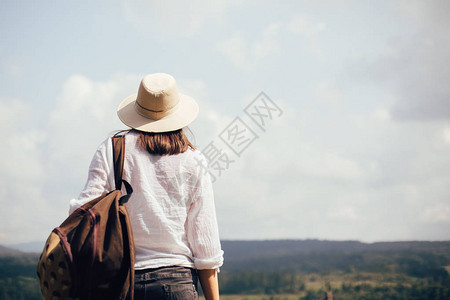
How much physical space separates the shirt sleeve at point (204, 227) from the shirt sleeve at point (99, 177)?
1.10ft

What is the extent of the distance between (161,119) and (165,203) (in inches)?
14.7

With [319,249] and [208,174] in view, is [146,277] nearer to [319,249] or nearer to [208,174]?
[208,174]

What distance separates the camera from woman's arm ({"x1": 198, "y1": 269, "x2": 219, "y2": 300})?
1.70 metres

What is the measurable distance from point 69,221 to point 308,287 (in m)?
14.3

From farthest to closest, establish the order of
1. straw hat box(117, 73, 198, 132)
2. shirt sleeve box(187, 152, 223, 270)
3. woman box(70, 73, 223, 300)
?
1. straw hat box(117, 73, 198, 132)
2. shirt sleeve box(187, 152, 223, 270)
3. woman box(70, 73, 223, 300)

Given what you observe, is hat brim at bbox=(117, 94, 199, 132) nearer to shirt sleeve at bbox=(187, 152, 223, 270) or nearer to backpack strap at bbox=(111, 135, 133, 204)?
backpack strap at bbox=(111, 135, 133, 204)

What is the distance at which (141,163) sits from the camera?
1652mm

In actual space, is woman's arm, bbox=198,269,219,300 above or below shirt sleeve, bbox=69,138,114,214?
below

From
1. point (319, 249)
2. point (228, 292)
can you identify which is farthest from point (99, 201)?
point (319, 249)

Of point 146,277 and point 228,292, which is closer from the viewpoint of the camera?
point 146,277

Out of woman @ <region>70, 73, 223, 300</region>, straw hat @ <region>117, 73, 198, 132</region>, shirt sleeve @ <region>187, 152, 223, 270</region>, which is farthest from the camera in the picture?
straw hat @ <region>117, 73, 198, 132</region>

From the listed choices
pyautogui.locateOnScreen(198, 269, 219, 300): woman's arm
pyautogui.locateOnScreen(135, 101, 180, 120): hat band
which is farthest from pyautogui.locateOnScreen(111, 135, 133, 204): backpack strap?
pyautogui.locateOnScreen(198, 269, 219, 300): woman's arm

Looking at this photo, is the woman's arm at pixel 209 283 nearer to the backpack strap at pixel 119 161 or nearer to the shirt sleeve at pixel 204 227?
the shirt sleeve at pixel 204 227

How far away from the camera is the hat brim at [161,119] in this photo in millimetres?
1771
